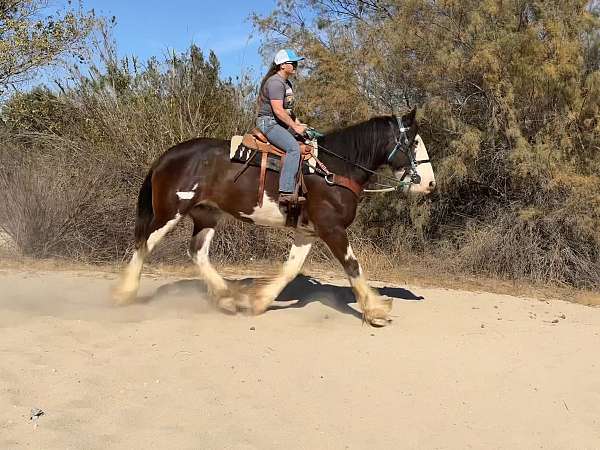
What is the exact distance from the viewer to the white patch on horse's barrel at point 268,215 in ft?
22.4

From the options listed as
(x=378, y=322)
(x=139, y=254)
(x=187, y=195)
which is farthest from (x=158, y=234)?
(x=378, y=322)

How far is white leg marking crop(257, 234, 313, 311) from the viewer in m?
6.84

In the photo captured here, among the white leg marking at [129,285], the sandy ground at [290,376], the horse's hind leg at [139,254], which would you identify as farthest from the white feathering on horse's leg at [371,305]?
the white leg marking at [129,285]

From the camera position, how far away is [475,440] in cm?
401

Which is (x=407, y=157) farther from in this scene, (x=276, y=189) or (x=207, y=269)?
(x=207, y=269)

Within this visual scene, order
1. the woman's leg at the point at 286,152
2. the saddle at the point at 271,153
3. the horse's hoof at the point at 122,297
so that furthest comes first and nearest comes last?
1. the horse's hoof at the point at 122,297
2. the saddle at the point at 271,153
3. the woman's leg at the point at 286,152

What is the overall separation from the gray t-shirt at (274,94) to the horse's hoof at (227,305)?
203cm

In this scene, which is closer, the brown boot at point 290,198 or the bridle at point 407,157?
the brown boot at point 290,198

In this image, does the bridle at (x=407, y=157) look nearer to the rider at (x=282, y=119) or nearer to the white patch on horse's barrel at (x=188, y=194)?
the rider at (x=282, y=119)

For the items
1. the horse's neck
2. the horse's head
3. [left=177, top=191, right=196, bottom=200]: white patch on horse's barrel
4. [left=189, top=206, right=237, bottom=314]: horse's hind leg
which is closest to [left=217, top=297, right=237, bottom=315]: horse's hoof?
[left=189, top=206, right=237, bottom=314]: horse's hind leg

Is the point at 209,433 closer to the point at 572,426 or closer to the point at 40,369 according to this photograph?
the point at 40,369

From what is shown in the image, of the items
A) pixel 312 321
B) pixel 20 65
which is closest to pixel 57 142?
pixel 20 65

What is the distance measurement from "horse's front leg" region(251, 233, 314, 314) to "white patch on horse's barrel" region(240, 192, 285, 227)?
36 centimetres

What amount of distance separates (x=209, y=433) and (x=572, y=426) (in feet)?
7.83
